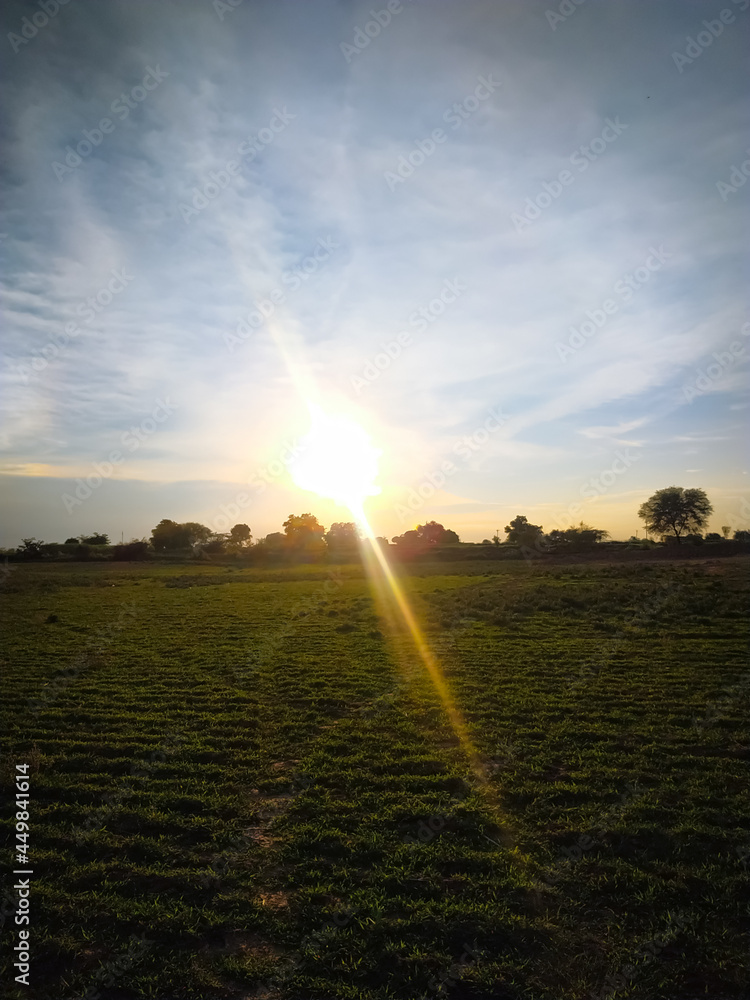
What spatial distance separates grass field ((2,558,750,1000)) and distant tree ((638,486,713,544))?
9057cm

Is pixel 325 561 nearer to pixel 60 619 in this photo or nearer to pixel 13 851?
pixel 60 619

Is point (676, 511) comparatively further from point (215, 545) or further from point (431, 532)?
→ point (215, 545)

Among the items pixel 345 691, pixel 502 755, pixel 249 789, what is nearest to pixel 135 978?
pixel 249 789

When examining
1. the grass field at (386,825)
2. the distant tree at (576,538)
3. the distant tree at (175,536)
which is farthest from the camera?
the distant tree at (175,536)

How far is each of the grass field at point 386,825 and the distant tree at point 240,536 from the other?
313 feet

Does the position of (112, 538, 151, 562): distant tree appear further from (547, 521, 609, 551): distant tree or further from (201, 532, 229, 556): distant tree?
(547, 521, 609, 551): distant tree

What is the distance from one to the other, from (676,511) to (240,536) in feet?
300

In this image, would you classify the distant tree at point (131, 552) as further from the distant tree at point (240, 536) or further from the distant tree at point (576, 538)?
the distant tree at point (576, 538)

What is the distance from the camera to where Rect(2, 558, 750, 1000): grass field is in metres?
5.24

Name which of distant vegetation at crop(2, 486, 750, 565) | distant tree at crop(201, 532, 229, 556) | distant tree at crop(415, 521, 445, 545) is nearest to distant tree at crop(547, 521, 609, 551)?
distant vegetation at crop(2, 486, 750, 565)

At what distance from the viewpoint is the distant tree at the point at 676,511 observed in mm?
95875

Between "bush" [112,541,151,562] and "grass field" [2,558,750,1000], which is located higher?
"bush" [112,541,151,562]

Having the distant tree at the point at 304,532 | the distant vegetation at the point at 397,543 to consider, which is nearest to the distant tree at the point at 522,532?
the distant vegetation at the point at 397,543

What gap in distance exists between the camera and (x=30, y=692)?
14258mm
